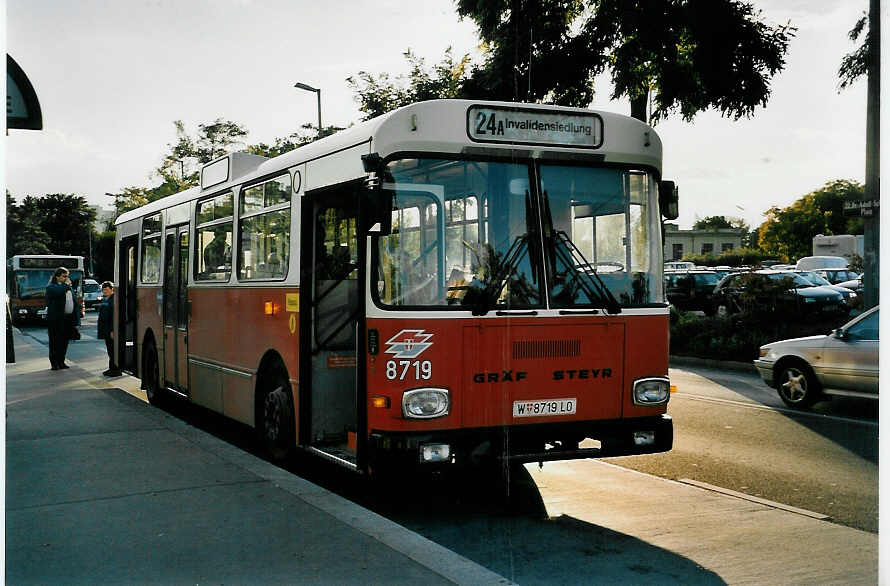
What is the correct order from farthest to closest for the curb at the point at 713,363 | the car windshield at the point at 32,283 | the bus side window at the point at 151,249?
the car windshield at the point at 32,283, the curb at the point at 713,363, the bus side window at the point at 151,249

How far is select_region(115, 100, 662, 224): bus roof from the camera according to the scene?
652 centimetres

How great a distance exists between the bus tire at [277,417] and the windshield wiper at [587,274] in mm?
2807

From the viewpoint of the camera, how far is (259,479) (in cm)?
705

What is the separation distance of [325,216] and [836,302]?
1593 centimetres

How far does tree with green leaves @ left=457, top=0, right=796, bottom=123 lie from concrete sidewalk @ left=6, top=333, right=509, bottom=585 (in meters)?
11.6

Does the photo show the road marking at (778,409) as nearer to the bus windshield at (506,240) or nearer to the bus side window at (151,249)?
the bus windshield at (506,240)

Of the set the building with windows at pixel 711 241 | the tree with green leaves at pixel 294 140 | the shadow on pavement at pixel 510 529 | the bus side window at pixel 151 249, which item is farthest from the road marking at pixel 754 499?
the building with windows at pixel 711 241

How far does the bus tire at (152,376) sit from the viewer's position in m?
13.0

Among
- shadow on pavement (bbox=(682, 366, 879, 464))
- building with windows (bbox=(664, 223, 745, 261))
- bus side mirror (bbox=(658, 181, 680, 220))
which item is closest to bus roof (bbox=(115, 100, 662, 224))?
bus side mirror (bbox=(658, 181, 680, 220))

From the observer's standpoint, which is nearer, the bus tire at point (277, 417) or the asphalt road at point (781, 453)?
the asphalt road at point (781, 453)

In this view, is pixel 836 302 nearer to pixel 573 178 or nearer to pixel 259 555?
pixel 573 178

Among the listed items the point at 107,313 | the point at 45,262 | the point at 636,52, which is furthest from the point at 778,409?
the point at 45,262

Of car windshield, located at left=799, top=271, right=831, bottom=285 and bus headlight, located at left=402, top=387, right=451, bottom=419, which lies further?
car windshield, located at left=799, top=271, right=831, bottom=285

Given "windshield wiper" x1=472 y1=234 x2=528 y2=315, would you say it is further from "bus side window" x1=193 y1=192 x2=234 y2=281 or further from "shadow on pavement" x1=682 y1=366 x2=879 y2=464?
"shadow on pavement" x1=682 y1=366 x2=879 y2=464
